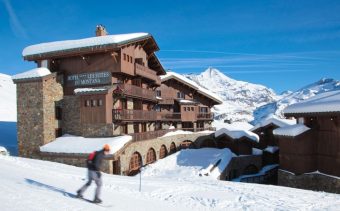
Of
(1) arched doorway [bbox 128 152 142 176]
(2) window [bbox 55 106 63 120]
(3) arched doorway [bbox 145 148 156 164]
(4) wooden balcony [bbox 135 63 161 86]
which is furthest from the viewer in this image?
(3) arched doorway [bbox 145 148 156 164]

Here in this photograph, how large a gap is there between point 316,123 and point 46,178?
2033 cm

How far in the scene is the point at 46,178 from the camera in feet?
41.2

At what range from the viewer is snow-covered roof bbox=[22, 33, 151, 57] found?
83.7 feet

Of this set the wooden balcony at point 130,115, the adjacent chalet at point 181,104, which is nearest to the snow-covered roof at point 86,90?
the wooden balcony at point 130,115

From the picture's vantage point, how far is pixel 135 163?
26891 mm

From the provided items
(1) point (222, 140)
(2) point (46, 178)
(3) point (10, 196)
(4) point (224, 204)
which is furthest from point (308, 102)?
(3) point (10, 196)

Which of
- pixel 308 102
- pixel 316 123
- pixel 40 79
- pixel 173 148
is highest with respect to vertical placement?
pixel 40 79

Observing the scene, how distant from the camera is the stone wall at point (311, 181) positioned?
73.8ft

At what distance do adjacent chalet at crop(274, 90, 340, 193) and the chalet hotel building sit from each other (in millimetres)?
12459

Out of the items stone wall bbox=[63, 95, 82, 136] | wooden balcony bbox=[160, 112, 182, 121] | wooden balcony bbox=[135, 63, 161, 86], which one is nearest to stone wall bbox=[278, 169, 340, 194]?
wooden balcony bbox=[135, 63, 161, 86]

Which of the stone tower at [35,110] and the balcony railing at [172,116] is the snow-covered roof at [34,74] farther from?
the balcony railing at [172,116]

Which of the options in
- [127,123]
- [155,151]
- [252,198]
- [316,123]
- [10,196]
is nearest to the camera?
[10,196]

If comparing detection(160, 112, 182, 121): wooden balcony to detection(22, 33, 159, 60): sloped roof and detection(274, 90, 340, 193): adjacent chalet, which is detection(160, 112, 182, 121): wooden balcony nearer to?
detection(22, 33, 159, 60): sloped roof

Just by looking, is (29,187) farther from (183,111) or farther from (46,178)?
(183,111)
